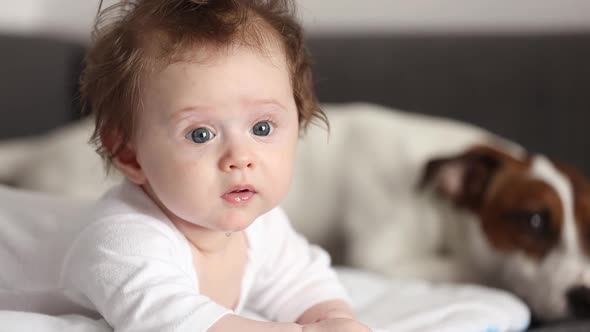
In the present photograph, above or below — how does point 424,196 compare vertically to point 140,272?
below

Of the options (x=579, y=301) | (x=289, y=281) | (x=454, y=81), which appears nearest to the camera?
(x=289, y=281)

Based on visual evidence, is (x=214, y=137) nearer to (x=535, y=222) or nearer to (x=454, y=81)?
(x=535, y=222)

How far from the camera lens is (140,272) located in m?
0.93

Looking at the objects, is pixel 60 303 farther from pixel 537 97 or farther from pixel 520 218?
pixel 537 97

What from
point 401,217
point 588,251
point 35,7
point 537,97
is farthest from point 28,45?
point 588,251

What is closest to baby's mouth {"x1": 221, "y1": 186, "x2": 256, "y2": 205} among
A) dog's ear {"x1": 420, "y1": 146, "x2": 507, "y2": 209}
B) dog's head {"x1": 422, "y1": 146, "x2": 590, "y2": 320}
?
dog's head {"x1": 422, "y1": 146, "x2": 590, "y2": 320}

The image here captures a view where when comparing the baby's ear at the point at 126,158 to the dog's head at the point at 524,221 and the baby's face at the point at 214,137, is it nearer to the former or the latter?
the baby's face at the point at 214,137

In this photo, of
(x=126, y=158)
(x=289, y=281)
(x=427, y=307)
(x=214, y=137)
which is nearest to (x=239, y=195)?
(x=214, y=137)

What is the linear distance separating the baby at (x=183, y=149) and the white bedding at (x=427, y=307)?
120 millimetres

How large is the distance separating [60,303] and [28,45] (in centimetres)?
171

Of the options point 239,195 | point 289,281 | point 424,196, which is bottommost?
point 424,196

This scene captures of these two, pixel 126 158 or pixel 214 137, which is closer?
pixel 214 137

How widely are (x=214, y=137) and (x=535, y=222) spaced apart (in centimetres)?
109

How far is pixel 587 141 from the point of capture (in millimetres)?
2264
